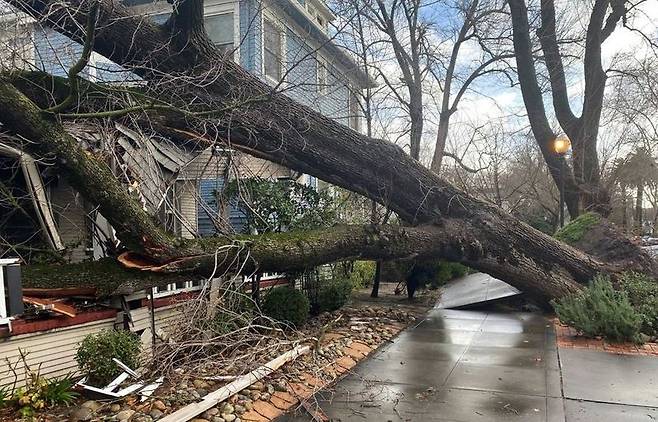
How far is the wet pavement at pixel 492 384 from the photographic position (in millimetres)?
4789

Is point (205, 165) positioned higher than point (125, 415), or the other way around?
point (205, 165)

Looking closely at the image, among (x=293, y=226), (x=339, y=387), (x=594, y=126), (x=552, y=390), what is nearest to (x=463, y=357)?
(x=552, y=390)

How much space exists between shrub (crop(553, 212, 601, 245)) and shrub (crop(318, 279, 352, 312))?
5.23 m

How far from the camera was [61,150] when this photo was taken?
5.44 metres

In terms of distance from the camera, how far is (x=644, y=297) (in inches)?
325

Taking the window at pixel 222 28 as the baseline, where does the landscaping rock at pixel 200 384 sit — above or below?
below

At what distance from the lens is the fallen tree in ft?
18.4

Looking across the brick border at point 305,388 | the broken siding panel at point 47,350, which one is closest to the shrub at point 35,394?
the broken siding panel at point 47,350

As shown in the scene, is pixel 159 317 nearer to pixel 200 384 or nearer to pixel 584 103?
pixel 200 384

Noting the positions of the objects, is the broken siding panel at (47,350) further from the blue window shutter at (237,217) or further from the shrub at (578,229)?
the shrub at (578,229)

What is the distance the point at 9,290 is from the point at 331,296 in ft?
18.5

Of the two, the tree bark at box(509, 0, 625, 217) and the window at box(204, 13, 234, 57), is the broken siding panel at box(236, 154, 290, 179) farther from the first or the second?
the tree bark at box(509, 0, 625, 217)

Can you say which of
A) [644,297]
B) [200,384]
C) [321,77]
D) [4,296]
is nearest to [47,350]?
[4,296]

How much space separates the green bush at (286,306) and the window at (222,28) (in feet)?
24.9
